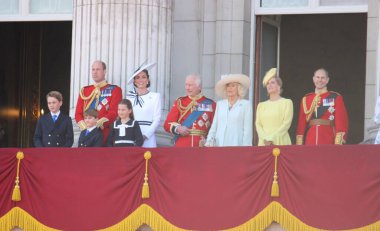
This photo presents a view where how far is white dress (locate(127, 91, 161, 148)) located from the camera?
21.3 meters

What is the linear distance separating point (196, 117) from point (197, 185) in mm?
1712

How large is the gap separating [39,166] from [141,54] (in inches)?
122

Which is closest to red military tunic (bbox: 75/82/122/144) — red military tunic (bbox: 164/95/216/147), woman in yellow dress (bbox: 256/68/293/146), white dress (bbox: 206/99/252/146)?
red military tunic (bbox: 164/95/216/147)

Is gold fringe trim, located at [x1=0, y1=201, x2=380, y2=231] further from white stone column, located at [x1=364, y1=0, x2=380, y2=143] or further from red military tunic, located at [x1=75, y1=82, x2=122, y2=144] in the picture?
white stone column, located at [x1=364, y1=0, x2=380, y2=143]

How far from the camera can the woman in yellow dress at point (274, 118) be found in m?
20.1

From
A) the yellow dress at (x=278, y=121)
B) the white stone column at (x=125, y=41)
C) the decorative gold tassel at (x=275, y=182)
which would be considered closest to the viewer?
the decorative gold tassel at (x=275, y=182)

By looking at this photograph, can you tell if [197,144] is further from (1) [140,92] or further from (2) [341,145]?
(2) [341,145]

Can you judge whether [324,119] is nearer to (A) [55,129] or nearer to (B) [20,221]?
(A) [55,129]

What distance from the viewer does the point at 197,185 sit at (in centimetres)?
1962

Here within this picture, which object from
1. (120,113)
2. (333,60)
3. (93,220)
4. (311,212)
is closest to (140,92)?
(120,113)

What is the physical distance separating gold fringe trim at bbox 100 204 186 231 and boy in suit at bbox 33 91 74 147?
197 cm

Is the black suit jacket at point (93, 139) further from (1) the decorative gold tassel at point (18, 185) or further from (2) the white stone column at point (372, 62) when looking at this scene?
(2) the white stone column at point (372, 62)

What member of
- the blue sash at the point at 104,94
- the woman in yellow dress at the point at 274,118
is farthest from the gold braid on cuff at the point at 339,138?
the blue sash at the point at 104,94

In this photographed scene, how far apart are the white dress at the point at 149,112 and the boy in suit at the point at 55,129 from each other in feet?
3.22
